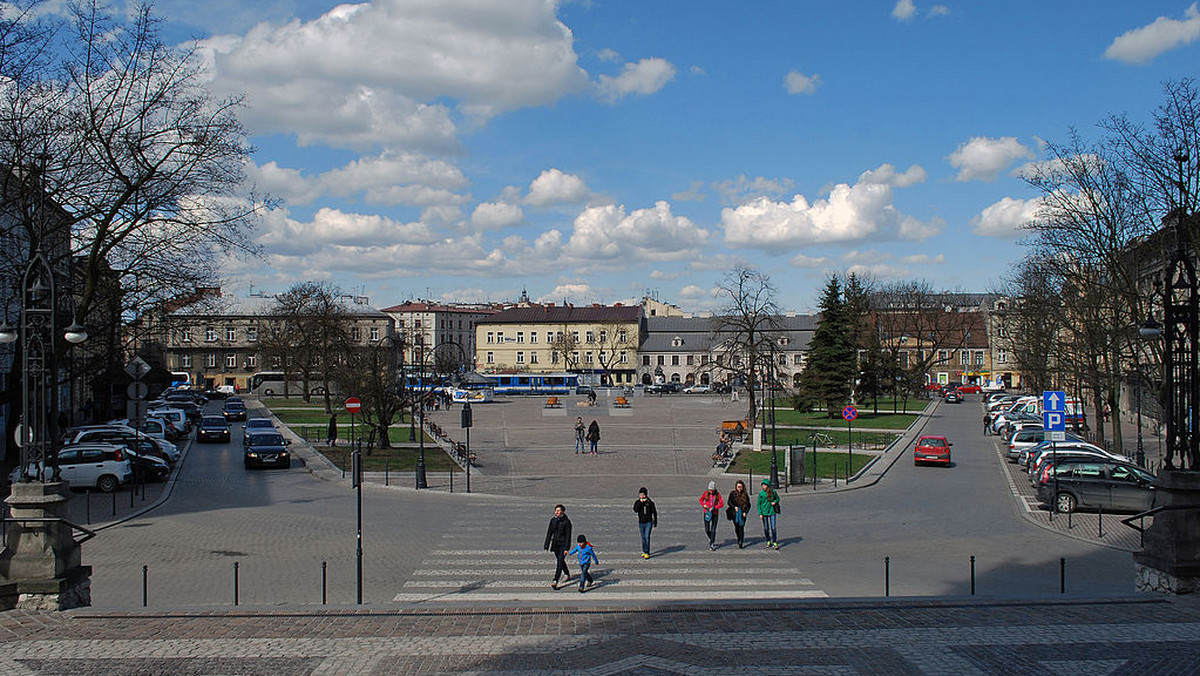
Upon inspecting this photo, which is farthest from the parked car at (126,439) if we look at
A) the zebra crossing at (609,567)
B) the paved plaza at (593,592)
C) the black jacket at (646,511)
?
the black jacket at (646,511)

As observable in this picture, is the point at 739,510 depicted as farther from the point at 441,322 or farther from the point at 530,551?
the point at 441,322

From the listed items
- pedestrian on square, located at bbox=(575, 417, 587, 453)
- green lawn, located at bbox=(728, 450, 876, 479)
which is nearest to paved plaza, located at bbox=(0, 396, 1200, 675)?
green lawn, located at bbox=(728, 450, 876, 479)

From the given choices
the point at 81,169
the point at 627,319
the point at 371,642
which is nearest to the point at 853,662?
the point at 371,642

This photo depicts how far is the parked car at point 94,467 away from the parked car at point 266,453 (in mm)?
6347

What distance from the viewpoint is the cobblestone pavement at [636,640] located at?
10711 mm

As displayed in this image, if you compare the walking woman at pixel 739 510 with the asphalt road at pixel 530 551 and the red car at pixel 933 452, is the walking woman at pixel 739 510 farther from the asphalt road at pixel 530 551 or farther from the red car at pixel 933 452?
the red car at pixel 933 452

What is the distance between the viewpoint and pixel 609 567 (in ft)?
60.0

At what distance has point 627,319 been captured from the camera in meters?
140

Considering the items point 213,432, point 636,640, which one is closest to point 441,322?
point 213,432

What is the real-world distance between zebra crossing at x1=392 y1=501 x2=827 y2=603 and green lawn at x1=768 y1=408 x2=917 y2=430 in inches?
1437

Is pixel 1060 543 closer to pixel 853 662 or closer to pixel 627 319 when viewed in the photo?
pixel 853 662

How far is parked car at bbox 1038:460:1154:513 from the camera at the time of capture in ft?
81.7

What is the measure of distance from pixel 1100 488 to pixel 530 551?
1637cm

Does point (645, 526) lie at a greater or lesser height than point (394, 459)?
greater
